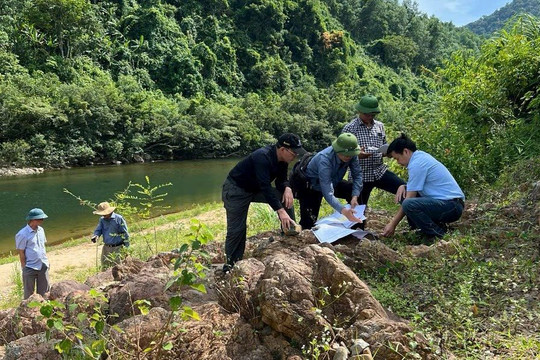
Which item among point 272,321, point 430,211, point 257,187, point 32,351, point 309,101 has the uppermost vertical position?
point 309,101

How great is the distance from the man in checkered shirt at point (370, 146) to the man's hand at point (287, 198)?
51.3 inches

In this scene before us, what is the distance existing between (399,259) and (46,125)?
36.7m

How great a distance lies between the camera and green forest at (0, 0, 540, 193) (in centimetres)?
705

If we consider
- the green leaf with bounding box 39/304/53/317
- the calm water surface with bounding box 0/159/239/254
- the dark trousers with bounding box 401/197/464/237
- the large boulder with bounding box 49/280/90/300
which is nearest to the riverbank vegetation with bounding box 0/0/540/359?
the dark trousers with bounding box 401/197/464/237

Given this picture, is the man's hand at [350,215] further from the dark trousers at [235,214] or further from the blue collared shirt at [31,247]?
the blue collared shirt at [31,247]

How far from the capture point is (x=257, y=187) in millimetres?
4258

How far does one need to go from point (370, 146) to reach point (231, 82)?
66.5 metres

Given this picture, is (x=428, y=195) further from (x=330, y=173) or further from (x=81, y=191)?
(x=81, y=191)

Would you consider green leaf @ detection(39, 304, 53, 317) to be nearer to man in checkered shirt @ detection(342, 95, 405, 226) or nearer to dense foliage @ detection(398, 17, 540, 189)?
man in checkered shirt @ detection(342, 95, 405, 226)

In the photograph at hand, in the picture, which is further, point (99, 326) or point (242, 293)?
point (242, 293)

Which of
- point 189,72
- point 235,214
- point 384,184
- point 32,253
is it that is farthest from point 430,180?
point 189,72

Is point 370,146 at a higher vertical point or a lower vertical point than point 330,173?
higher

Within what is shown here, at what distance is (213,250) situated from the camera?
5.20 meters

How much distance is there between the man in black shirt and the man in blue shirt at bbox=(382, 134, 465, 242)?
1.22 m
